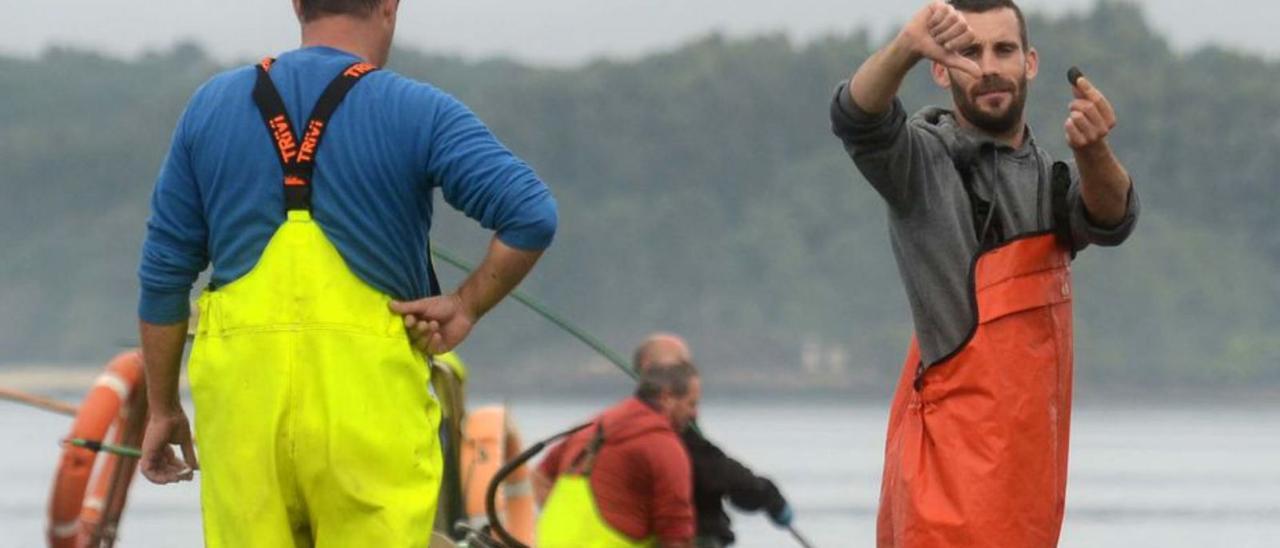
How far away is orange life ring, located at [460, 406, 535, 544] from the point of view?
13414mm

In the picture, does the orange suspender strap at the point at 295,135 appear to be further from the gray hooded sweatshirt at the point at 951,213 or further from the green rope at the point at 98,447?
the green rope at the point at 98,447

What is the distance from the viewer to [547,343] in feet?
253

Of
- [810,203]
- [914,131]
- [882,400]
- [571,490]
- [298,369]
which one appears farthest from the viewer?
[810,203]

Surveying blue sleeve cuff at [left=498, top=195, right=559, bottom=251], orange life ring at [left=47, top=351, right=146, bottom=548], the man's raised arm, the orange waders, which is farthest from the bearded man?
orange life ring at [left=47, top=351, right=146, bottom=548]

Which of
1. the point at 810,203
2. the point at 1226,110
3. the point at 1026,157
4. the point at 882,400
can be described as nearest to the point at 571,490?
the point at 1026,157

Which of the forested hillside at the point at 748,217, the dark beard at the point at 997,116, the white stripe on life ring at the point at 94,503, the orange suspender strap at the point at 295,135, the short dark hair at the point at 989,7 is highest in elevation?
the short dark hair at the point at 989,7

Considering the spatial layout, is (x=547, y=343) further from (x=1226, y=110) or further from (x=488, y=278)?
(x=488, y=278)

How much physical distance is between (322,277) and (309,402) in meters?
0.18

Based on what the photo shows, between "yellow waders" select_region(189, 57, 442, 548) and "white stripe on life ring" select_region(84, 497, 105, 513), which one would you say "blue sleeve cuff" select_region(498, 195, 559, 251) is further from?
"white stripe on life ring" select_region(84, 497, 105, 513)

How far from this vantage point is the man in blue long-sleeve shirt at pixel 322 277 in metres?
4.89

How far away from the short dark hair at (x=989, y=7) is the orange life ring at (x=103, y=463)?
15.4 feet

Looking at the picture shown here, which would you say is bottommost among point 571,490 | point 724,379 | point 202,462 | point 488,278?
point 724,379

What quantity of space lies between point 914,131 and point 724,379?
73.3 m

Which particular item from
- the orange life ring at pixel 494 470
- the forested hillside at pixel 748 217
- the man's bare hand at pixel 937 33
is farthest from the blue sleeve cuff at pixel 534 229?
the forested hillside at pixel 748 217
